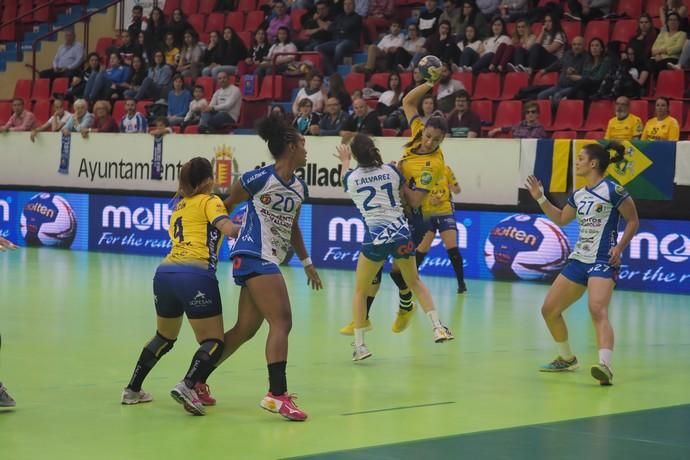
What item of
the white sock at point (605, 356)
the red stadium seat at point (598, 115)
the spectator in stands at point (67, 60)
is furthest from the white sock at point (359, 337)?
the spectator in stands at point (67, 60)

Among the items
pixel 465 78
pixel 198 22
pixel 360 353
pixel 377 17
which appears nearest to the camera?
→ pixel 360 353

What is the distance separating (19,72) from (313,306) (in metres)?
18.2

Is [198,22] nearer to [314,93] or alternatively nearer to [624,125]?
[314,93]

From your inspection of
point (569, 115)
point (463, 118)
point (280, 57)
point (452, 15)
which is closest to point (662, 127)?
point (569, 115)

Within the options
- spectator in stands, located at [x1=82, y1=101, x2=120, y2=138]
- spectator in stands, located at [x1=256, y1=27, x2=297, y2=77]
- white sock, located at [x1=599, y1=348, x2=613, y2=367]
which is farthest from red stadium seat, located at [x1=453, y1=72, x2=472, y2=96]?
white sock, located at [x1=599, y1=348, x2=613, y2=367]

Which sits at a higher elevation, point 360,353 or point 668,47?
point 668,47

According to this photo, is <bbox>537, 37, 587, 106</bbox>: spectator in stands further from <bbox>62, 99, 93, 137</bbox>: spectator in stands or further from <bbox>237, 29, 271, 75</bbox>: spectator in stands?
<bbox>62, 99, 93, 137</bbox>: spectator in stands

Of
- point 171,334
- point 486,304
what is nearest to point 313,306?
point 486,304

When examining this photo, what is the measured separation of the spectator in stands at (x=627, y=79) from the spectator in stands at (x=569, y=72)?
20.4 inches

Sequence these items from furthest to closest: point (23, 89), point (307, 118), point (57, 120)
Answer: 1. point (23, 89)
2. point (57, 120)
3. point (307, 118)

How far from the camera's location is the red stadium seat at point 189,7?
27734 mm

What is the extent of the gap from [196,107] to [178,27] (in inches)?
137

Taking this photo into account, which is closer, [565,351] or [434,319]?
[565,351]

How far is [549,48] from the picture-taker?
2095 centimetres
